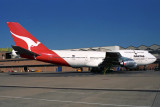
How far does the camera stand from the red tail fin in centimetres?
2775

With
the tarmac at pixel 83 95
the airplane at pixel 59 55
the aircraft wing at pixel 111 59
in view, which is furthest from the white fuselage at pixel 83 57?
the tarmac at pixel 83 95

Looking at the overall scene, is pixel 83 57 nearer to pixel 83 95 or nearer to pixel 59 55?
pixel 59 55

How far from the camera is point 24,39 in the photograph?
1121 inches

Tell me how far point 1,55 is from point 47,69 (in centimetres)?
3952

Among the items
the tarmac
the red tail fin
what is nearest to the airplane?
the red tail fin

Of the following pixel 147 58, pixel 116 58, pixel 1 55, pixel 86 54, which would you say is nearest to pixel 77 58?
pixel 86 54

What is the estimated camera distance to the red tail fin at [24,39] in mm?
27750

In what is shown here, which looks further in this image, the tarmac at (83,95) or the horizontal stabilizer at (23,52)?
the horizontal stabilizer at (23,52)

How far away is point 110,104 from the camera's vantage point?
22.9 feet

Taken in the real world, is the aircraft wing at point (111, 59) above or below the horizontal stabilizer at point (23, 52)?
below

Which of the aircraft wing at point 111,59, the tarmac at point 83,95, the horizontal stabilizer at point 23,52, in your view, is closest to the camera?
the tarmac at point 83,95

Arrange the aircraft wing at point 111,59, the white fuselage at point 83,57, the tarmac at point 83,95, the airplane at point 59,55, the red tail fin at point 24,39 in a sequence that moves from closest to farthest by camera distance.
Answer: the tarmac at point 83,95 → the red tail fin at point 24,39 → the airplane at point 59,55 → the aircraft wing at point 111,59 → the white fuselage at point 83,57

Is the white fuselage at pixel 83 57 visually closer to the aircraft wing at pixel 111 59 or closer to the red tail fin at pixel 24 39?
the aircraft wing at pixel 111 59

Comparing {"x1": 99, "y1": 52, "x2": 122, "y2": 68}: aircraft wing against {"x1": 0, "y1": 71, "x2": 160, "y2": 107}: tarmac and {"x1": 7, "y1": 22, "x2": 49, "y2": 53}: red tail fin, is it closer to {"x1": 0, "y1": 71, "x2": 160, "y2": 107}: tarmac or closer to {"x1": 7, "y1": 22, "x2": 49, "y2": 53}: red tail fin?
{"x1": 7, "y1": 22, "x2": 49, "y2": 53}: red tail fin
